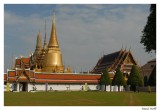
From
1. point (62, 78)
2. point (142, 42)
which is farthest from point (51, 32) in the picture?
point (142, 42)

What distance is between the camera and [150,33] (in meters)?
27.4

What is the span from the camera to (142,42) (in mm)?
29266

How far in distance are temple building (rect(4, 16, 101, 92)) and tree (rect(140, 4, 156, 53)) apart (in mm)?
25082

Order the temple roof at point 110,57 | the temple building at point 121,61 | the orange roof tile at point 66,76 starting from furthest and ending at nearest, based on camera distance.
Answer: the temple roof at point 110,57, the temple building at point 121,61, the orange roof tile at point 66,76

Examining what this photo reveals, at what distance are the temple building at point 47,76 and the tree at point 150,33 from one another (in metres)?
25.1

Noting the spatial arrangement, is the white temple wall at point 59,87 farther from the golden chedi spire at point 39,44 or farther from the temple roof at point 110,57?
the golden chedi spire at point 39,44

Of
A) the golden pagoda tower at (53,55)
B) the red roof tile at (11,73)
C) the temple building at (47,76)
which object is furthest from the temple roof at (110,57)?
the red roof tile at (11,73)

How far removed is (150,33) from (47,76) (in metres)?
29.3

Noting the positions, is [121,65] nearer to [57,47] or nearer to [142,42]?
[57,47]

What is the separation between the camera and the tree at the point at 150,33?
26359 millimetres

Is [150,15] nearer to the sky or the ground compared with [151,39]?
nearer to the sky

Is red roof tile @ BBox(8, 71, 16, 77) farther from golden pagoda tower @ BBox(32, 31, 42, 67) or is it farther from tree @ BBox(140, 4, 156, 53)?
tree @ BBox(140, 4, 156, 53)

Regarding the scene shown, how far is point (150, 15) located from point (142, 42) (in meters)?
2.93

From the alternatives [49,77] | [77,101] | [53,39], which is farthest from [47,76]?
[77,101]
